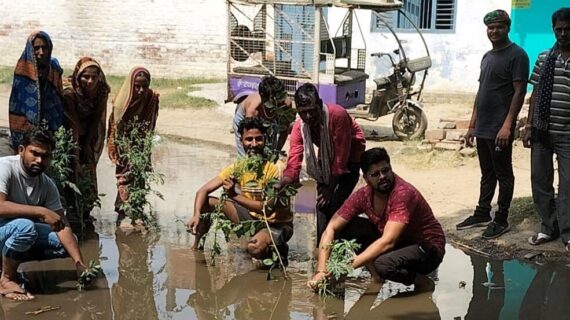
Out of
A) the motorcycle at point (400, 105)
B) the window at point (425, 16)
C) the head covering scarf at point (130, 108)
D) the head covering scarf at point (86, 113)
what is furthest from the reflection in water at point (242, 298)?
the window at point (425, 16)

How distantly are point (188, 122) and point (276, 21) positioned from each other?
223cm

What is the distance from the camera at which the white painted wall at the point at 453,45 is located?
14.5 m

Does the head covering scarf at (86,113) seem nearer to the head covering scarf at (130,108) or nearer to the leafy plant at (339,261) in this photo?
the head covering scarf at (130,108)

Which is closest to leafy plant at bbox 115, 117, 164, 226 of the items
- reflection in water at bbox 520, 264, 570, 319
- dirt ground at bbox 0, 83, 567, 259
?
dirt ground at bbox 0, 83, 567, 259

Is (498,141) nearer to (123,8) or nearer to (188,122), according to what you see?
(188,122)

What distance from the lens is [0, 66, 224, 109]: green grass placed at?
13414 millimetres

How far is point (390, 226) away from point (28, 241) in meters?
2.21

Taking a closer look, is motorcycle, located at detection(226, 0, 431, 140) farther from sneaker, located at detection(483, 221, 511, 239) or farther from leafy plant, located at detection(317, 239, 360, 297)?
leafy plant, located at detection(317, 239, 360, 297)

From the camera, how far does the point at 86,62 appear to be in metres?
5.60

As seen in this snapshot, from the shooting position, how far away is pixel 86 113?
5820 millimetres

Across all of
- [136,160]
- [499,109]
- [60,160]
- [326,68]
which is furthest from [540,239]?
[326,68]

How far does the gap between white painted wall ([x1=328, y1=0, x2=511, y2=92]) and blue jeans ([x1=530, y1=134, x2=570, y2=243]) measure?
944 centimetres

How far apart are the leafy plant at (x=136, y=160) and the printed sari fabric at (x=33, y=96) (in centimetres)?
55

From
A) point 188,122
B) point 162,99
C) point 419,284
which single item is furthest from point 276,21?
point 419,284
